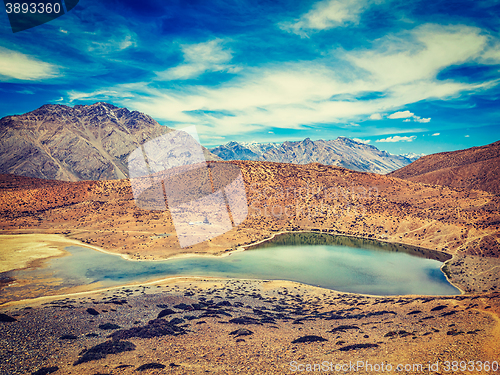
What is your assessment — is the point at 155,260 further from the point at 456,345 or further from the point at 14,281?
the point at 456,345

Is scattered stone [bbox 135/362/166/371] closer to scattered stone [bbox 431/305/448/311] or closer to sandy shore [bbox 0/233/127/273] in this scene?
scattered stone [bbox 431/305/448/311]

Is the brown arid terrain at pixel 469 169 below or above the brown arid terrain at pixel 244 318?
above

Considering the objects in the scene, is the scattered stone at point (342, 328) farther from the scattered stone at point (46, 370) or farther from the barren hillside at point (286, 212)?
the barren hillside at point (286, 212)

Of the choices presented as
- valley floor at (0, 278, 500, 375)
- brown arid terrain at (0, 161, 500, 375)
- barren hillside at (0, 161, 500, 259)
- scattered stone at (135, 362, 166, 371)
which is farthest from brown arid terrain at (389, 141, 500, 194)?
scattered stone at (135, 362, 166, 371)

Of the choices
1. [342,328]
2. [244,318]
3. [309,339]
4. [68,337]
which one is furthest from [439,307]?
[68,337]

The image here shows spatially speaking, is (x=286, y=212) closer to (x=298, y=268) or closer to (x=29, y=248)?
(x=298, y=268)

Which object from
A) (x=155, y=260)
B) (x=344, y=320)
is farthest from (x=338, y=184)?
(x=344, y=320)

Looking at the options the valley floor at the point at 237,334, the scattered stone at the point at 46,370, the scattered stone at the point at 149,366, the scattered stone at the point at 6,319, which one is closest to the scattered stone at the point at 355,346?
the valley floor at the point at 237,334
